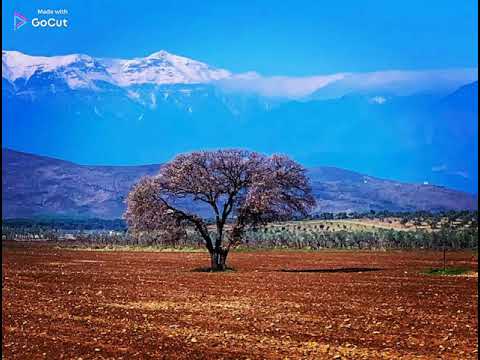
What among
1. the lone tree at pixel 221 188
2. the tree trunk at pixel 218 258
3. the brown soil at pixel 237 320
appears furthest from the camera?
the tree trunk at pixel 218 258

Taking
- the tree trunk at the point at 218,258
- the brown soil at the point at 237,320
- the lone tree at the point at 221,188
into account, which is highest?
the lone tree at the point at 221,188

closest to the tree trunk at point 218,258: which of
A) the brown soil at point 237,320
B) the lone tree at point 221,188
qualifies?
the lone tree at point 221,188

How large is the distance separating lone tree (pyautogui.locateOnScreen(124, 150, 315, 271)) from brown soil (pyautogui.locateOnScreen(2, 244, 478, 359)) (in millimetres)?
11097

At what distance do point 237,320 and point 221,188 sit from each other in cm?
2591

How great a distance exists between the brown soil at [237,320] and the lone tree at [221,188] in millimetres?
11097

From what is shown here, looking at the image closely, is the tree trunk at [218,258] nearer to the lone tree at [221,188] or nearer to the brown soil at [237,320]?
the lone tree at [221,188]

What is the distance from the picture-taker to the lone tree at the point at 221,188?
1889 inches

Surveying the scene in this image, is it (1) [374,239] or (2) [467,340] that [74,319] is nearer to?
(2) [467,340]

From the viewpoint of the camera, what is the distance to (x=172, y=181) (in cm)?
4831

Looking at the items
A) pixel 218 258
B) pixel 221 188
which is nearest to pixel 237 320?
pixel 221 188

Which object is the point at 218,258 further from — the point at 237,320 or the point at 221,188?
the point at 237,320

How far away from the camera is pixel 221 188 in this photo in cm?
4841

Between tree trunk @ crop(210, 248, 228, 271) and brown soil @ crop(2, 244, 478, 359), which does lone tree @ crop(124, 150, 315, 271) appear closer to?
tree trunk @ crop(210, 248, 228, 271)

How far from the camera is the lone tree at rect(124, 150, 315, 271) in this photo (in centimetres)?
4797
